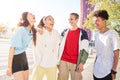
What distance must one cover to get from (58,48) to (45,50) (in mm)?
268

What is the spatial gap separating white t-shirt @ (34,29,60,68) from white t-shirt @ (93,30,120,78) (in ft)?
3.72

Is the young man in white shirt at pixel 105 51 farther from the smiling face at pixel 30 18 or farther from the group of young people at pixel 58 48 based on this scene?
the smiling face at pixel 30 18

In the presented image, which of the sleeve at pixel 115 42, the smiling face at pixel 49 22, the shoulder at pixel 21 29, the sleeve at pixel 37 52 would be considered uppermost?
the smiling face at pixel 49 22

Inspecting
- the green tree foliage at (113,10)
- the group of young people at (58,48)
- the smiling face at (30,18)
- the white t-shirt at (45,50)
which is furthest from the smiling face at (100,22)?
the green tree foliage at (113,10)

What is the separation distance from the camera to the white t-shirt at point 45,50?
524cm

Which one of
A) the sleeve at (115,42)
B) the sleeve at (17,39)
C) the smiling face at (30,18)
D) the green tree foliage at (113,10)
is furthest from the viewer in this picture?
the green tree foliage at (113,10)

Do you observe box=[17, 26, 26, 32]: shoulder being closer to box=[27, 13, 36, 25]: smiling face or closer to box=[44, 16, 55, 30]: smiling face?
box=[27, 13, 36, 25]: smiling face

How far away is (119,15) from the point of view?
27.9m

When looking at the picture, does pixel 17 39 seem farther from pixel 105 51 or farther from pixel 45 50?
pixel 105 51

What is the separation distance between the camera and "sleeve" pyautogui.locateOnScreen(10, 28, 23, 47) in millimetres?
4598

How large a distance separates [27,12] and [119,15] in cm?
2382

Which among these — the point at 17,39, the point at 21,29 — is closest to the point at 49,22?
the point at 21,29

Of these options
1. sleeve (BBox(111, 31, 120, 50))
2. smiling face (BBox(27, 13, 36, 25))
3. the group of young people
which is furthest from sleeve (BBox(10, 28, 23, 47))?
sleeve (BBox(111, 31, 120, 50))

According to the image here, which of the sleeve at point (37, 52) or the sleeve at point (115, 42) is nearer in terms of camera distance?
the sleeve at point (115, 42)
